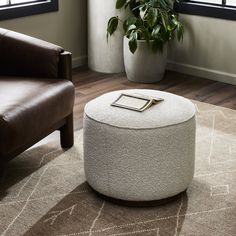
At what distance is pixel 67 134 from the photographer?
3002 mm

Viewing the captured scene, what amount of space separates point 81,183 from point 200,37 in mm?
2155

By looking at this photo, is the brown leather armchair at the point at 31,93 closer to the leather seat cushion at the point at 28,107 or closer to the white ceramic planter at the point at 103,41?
the leather seat cushion at the point at 28,107

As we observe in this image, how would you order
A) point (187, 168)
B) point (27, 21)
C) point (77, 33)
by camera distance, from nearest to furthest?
point (187, 168)
point (27, 21)
point (77, 33)

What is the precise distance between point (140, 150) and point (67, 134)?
0.81m

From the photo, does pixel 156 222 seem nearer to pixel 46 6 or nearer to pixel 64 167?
pixel 64 167

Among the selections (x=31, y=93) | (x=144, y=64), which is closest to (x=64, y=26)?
(x=144, y=64)

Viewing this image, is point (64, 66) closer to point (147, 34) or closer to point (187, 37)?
point (147, 34)

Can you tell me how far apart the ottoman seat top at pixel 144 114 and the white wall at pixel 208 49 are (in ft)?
6.13

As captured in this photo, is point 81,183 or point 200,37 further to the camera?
point 200,37

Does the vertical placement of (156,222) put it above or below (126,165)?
below

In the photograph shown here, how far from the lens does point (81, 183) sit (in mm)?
2652

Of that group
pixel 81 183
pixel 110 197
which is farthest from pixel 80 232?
pixel 81 183

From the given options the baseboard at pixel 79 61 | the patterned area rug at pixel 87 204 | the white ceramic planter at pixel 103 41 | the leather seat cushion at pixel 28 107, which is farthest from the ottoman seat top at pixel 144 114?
the baseboard at pixel 79 61

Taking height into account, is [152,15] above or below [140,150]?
above
